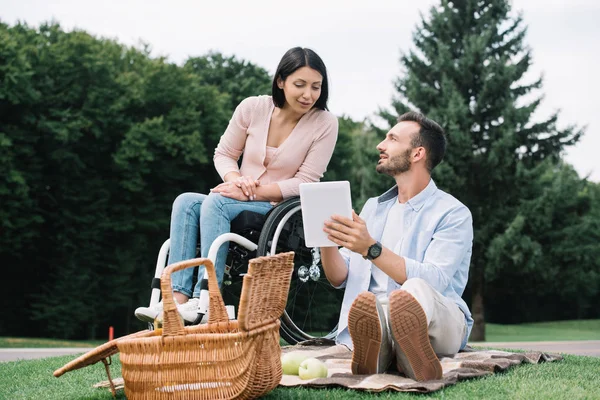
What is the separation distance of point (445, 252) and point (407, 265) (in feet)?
0.83

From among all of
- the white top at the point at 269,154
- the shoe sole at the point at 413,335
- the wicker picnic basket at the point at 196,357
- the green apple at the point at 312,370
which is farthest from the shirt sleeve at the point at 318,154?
the wicker picnic basket at the point at 196,357

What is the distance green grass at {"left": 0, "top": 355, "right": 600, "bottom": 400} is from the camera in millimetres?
2971

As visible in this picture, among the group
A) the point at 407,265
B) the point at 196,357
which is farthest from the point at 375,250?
the point at 196,357

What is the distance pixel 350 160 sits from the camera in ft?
76.5

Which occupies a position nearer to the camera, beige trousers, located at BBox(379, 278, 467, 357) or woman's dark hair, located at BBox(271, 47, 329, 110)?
beige trousers, located at BBox(379, 278, 467, 357)

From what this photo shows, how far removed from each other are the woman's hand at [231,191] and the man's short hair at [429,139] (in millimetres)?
977

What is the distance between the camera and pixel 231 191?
4.11 metres

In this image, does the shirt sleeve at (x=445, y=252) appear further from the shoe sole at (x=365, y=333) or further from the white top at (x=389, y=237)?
the shoe sole at (x=365, y=333)

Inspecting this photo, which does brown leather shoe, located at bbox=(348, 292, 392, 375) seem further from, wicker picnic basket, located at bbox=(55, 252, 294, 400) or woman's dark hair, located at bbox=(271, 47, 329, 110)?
woman's dark hair, located at bbox=(271, 47, 329, 110)

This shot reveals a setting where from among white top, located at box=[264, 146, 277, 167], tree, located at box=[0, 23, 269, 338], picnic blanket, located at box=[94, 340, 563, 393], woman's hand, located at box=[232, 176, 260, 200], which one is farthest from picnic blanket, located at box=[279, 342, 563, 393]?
tree, located at box=[0, 23, 269, 338]

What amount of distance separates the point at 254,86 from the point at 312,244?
19618 mm

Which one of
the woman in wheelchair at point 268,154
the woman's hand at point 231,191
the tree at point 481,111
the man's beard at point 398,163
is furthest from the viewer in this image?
the tree at point 481,111

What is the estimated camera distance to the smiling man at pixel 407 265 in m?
3.09

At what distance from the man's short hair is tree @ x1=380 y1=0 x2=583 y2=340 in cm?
1578
